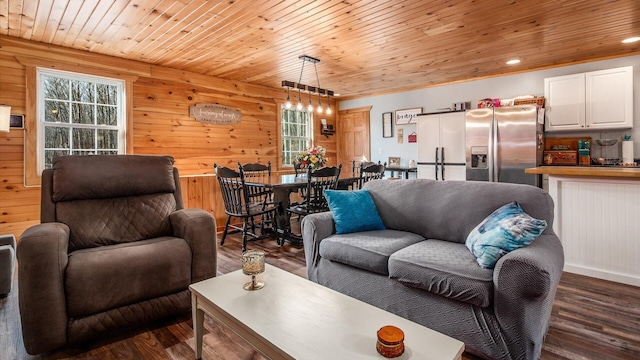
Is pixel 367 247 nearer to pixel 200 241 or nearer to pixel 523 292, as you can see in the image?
pixel 523 292

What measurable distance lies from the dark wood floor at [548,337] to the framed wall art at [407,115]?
4106 millimetres

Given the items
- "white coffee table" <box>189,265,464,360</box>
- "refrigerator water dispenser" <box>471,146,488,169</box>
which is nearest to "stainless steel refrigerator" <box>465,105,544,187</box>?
"refrigerator water dispenser" <box>471,146,488,169</box>

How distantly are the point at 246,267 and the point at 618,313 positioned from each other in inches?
97.7

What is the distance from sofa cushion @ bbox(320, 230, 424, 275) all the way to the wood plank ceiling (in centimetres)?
192

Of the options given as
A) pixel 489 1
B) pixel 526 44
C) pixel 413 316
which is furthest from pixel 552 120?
pixel 413 316

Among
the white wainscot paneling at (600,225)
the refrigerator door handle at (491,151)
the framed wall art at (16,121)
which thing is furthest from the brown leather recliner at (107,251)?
the refrigerator door handle at (491,151)

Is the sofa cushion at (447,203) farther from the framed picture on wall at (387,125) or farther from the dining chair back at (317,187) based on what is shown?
the framed picture on wall at (387,125)

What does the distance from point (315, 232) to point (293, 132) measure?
434 cm

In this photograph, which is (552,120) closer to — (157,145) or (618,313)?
(618,313)

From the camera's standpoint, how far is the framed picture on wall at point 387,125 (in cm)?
655

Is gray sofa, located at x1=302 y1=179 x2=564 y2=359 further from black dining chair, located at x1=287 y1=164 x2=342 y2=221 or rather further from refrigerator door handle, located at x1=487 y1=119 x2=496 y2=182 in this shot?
refrigerator door handle, located at x1=487 y1=119 x2=496 y2=182

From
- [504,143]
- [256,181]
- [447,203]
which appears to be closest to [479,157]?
[504,143]

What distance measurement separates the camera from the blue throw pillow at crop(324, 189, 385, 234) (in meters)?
2.57

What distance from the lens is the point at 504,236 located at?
69.4 inches
